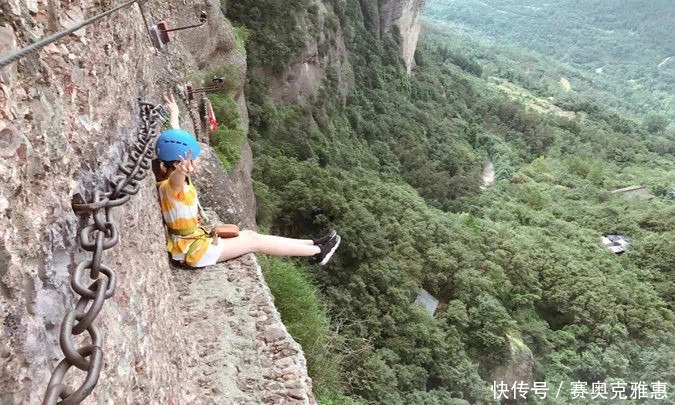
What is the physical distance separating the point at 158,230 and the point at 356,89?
37608 mm

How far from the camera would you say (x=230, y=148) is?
34.7 ft

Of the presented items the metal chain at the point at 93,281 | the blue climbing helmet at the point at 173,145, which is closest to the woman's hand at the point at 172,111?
the blue climbing helmet at the point at 173,145

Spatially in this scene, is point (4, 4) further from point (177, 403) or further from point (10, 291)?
point (177, 403)

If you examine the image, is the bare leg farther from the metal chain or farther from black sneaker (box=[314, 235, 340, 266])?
the metal chain

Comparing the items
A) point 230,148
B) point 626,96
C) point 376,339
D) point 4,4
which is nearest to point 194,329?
point 4,4

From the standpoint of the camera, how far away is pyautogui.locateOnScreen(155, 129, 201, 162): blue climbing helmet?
14.0ft

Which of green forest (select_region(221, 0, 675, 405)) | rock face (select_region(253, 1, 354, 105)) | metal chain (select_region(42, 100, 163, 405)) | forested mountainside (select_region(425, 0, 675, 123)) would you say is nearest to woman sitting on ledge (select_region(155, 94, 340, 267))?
metal chain (select_region(42, 100, 163, 405))

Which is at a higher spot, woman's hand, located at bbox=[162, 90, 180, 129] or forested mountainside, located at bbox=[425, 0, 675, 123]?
woman's hand, located at bbox=[162, 90, 180, 129]

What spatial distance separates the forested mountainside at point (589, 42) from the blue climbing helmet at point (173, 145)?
95.0 meters

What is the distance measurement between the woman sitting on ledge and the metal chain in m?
0.84

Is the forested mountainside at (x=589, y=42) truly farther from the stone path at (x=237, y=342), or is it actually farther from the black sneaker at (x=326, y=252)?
the stone path at (x=237, y=342)

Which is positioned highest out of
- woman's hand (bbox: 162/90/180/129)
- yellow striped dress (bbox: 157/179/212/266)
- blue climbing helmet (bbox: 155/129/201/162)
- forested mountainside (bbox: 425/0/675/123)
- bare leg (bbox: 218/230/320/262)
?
blue climbing helmet (bbox: 155/129/201/162)

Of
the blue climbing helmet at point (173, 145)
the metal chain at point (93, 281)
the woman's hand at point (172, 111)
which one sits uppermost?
the metal chain at point (93, 281)

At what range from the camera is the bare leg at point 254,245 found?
5031 mm
